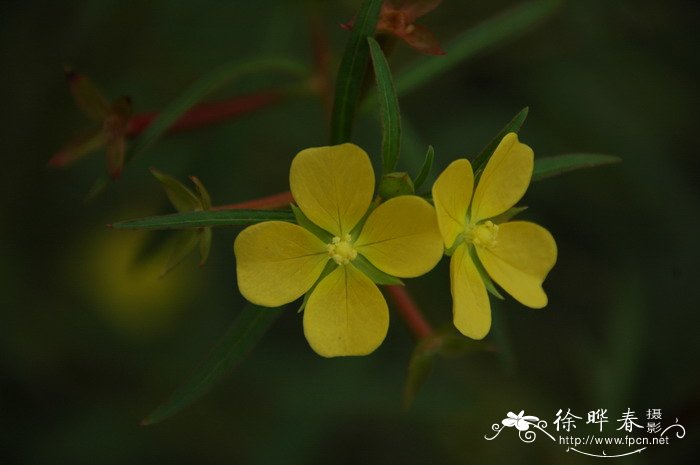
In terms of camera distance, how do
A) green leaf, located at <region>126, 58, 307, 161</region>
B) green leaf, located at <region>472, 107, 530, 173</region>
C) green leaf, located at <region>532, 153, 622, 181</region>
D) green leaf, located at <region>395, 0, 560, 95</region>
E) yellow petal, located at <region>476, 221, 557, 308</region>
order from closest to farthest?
green leaf, located at <region>472, 107, 530, 173</region>, yellow petal, located at <region>476, 221, 557, 308</region>, green leaf, located at <region>532, 153, 622, 181</region>, green leaf, located at <region>126, 58, 307, 161</region>, green leaf, located at <region>395, 0, 560, 95</region>

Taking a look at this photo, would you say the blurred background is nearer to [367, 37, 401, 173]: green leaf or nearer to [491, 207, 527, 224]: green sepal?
[491, 207, 527, 224]: green sepal

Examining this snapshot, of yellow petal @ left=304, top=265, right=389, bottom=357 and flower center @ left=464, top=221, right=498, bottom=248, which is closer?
yellow petal @ left=304, top=265, right=389, bottom=357

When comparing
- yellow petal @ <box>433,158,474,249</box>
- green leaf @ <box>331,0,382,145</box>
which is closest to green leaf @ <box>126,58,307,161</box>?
green leaf @ <box>331,0,382,145</box>

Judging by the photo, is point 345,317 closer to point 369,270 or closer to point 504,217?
point 369,270

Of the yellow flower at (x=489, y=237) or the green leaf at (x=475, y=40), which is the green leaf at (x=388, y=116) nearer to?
the yellow flower at (x=489, y=237)

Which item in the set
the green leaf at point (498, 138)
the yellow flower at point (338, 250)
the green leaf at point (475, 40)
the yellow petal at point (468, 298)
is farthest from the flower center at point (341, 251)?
the green leaf at point (475, 40)

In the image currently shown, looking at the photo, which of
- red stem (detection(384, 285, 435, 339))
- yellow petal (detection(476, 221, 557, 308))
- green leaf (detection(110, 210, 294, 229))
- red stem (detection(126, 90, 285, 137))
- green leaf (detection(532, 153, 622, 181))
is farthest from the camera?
red stem (detection(126, 90, 285, 137))

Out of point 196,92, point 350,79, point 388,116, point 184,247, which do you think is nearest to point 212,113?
point 196,92
